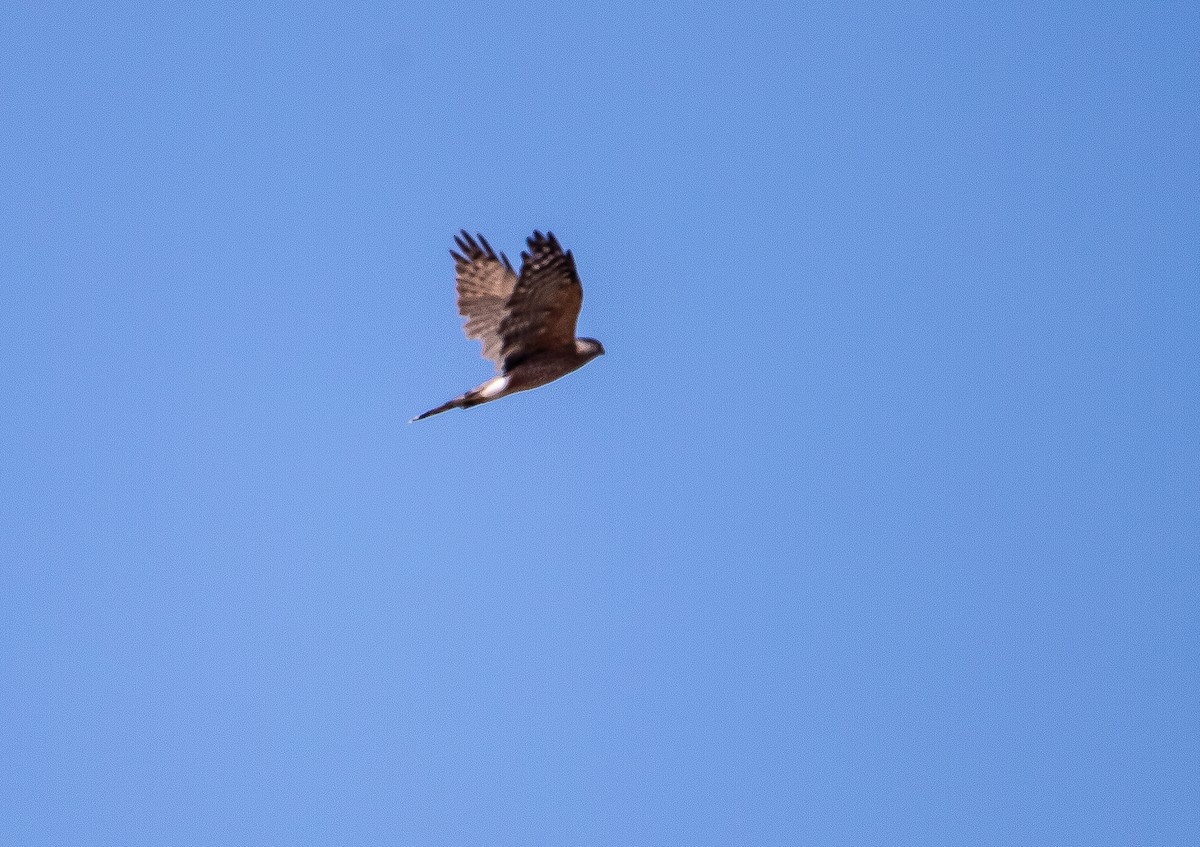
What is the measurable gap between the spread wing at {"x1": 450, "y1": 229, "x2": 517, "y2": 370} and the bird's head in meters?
1.30

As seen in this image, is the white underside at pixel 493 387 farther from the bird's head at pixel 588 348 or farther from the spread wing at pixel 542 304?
the bird's head at pixel 588 348

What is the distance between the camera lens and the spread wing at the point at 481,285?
571 inches

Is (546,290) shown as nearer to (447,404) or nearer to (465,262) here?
(447,404)

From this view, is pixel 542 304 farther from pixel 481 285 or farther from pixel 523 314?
pixel 481 285

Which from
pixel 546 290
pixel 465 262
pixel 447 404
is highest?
pixel 465 262

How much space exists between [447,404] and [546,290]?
1367 mm

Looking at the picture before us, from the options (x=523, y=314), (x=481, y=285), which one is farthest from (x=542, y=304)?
(x=481, y=285)

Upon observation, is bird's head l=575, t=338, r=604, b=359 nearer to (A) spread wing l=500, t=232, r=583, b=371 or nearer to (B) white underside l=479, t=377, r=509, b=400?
(A) spread wing l=500, t=232, r=583, b=371

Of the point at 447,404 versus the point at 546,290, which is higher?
the point at 546,290

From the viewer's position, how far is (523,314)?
1302cm

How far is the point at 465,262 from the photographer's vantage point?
587 inches

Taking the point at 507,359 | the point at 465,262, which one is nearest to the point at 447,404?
the point at 507,359

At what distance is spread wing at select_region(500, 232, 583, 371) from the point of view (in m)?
12.4

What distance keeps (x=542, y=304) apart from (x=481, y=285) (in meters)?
2.08
